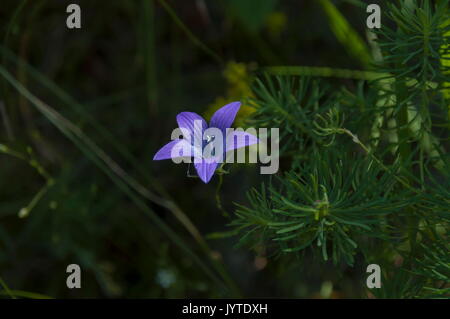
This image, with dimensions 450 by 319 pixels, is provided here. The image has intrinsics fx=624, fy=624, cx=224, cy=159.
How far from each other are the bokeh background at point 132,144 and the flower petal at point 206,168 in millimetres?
555

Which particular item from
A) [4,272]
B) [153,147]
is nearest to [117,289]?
[4,272]

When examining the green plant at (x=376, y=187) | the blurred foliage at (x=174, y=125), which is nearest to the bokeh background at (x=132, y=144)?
the blurred foliage at (x=174, y=125)

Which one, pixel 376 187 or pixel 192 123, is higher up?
pixel 192 123

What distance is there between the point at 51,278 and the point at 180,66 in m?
0.85

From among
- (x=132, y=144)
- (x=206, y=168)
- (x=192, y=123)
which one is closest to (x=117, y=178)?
(x=132, y=144)

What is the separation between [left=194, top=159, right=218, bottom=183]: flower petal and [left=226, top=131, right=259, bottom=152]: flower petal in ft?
0.15

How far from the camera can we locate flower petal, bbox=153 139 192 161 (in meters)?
1.05

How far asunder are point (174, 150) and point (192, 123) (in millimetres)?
118

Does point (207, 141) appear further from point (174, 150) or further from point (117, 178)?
point (117, 178)

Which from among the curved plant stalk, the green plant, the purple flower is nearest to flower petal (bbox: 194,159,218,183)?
the purple flower

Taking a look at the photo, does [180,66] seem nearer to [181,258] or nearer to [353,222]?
[181,258]

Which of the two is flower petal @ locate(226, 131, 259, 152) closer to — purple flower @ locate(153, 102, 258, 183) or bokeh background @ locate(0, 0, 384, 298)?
purple flower @ locate(153, 102, 258, 183)

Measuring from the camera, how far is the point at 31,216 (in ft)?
6.10

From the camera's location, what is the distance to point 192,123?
1.18 metres
